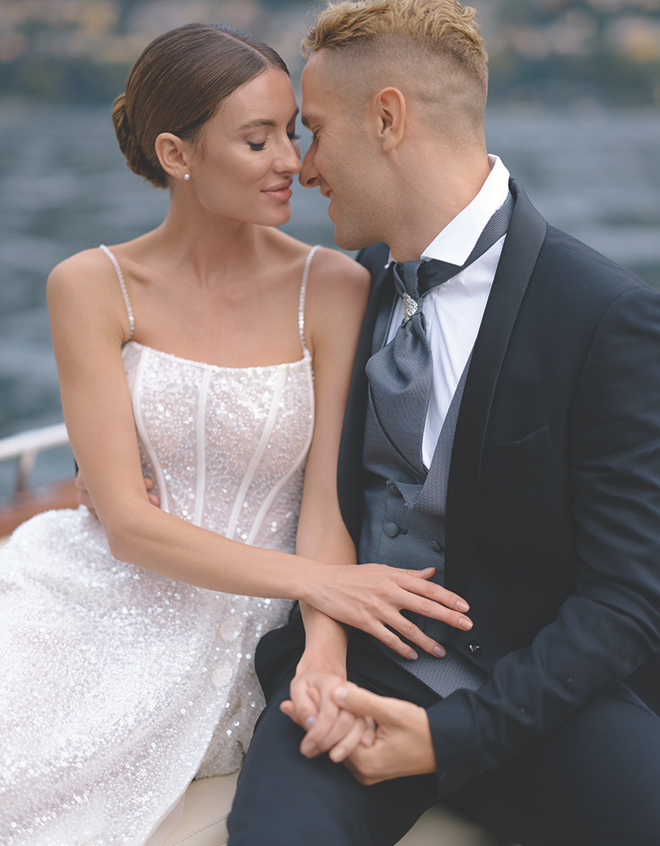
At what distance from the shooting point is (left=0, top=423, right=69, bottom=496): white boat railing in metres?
3.06

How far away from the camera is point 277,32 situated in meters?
18.5

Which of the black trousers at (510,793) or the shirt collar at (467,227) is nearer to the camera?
the black trousers at (510,793)

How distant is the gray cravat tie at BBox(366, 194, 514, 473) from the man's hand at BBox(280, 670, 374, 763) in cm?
46

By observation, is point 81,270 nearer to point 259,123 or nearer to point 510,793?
point 259,123

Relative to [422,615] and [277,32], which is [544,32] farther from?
[422,615]

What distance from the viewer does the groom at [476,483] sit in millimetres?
1354

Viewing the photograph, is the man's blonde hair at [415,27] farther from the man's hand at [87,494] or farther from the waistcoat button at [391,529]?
the man's hand at [87,494]

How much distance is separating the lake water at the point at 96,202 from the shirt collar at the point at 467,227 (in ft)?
47.6

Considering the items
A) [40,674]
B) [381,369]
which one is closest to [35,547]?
[40,674]

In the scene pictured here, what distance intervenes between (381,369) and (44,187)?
771 inches

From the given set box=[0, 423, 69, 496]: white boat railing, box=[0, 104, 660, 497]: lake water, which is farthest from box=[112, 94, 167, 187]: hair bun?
box=[0, 104, 660, 497]: lake water

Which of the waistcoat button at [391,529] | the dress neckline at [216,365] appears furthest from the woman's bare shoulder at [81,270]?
the waistcoat button at [391,529]

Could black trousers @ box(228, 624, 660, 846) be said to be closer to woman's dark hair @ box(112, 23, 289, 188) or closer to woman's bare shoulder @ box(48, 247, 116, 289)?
woman's bare shoulder @ box(48, 247, 116, 289)

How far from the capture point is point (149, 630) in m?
1.81
